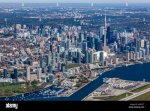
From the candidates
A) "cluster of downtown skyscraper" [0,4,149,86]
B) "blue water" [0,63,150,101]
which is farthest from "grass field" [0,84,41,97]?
"blue water" [0,63,150,101]

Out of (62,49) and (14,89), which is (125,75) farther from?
(14,89)

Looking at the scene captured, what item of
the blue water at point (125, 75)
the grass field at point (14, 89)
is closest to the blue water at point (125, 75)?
the blue water at point (125, 75)

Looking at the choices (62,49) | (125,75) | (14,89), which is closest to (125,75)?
(125,75)

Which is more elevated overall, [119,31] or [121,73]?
[119,31]

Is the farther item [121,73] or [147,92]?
[121,73]

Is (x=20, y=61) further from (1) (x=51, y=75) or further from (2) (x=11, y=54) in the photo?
(1) (x=51, y=75)

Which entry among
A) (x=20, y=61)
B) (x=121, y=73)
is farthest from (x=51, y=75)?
(x=121, y=73)

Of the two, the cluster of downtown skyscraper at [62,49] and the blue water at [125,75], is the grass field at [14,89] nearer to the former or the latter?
the cluster of downtown skyscraper at [62,49]

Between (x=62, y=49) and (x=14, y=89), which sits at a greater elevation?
(x=62, y=49)

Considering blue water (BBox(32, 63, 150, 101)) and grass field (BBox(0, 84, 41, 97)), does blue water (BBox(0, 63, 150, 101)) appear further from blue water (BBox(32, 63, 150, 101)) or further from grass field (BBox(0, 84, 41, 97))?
grass field (BBox(0, 84, 41, 97))

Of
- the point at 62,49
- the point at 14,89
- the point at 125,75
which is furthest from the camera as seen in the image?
the point at 62,49

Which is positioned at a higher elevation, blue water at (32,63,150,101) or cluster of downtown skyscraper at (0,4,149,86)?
cluster of downtown skyscraper at (0,4,149,86)
